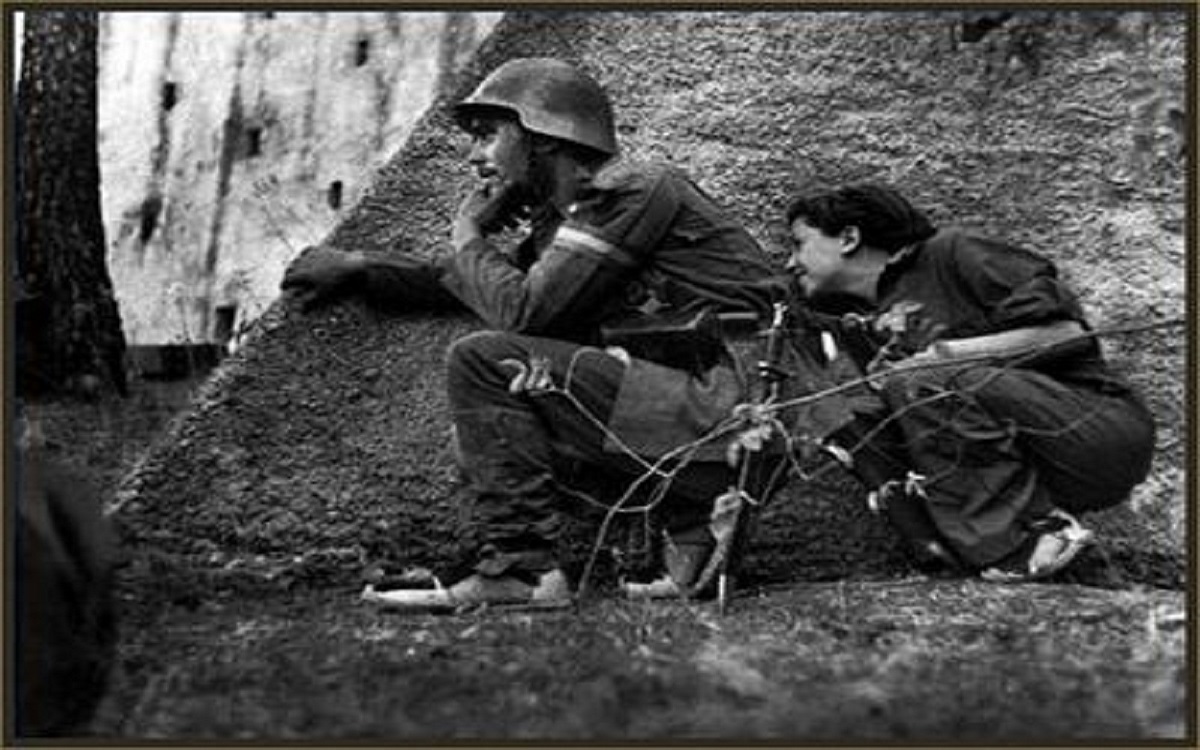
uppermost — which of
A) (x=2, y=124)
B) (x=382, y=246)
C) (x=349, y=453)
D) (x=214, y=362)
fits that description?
(x=2, y=124)

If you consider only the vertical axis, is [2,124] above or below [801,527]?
above

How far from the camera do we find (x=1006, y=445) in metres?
4.21

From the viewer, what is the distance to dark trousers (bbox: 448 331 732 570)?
4051 millimetres

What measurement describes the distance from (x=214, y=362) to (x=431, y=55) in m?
9.04

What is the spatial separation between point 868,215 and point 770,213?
88 cm

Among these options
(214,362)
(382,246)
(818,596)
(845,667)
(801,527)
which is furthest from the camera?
(214,362)

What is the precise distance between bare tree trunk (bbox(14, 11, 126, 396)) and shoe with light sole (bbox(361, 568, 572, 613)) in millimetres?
3151

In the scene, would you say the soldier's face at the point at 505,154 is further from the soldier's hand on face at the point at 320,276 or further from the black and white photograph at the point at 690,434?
the soldier's hand on face at the point at 320,276

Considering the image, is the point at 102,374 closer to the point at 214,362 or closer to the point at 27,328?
the point at 27,328

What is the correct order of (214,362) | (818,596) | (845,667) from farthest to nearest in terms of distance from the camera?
(214,362) < (818,596) < (845,667)

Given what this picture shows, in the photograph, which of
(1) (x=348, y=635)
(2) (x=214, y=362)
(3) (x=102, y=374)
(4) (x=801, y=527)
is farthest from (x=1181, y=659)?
(2) (x=214, y=362)

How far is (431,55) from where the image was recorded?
17406 millimetres

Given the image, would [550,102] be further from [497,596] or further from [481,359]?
[497,596]

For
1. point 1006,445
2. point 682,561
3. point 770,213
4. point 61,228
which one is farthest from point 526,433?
point 61,228
